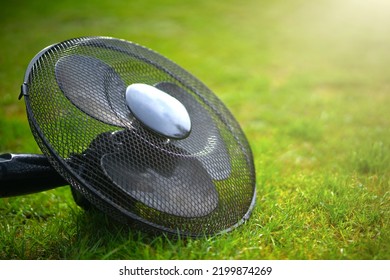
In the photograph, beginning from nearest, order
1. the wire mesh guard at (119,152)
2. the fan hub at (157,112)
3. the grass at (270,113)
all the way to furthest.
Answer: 1. the wire mesh guard at (119,152)
2. the fan hub at (157,112)
3. the grass at (270,113)

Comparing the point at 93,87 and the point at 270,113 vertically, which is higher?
the point at 93,87

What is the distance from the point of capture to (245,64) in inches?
184

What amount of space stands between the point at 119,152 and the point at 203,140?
43 cm

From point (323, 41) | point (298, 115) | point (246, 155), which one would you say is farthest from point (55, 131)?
Answer: point (323, 41)

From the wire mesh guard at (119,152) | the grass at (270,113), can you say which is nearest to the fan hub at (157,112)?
the wire mesh guard at (119,152)

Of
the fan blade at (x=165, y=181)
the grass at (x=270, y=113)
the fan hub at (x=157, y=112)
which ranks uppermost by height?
the fan hub at (x=157, y=112)

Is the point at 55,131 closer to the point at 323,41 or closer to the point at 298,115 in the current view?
the point at 298,115

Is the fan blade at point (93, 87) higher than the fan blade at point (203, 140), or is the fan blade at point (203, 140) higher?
the fan blade at point (93, 87)

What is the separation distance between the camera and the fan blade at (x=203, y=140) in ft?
6.03

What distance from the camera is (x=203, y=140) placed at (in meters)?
1.94

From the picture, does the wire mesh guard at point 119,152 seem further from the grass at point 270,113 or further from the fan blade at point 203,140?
the grass at point 270,113

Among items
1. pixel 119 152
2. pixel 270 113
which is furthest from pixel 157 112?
pixel 270 113

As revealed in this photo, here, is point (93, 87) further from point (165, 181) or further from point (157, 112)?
point (165, 181)

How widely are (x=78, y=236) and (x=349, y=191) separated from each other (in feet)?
4.02
